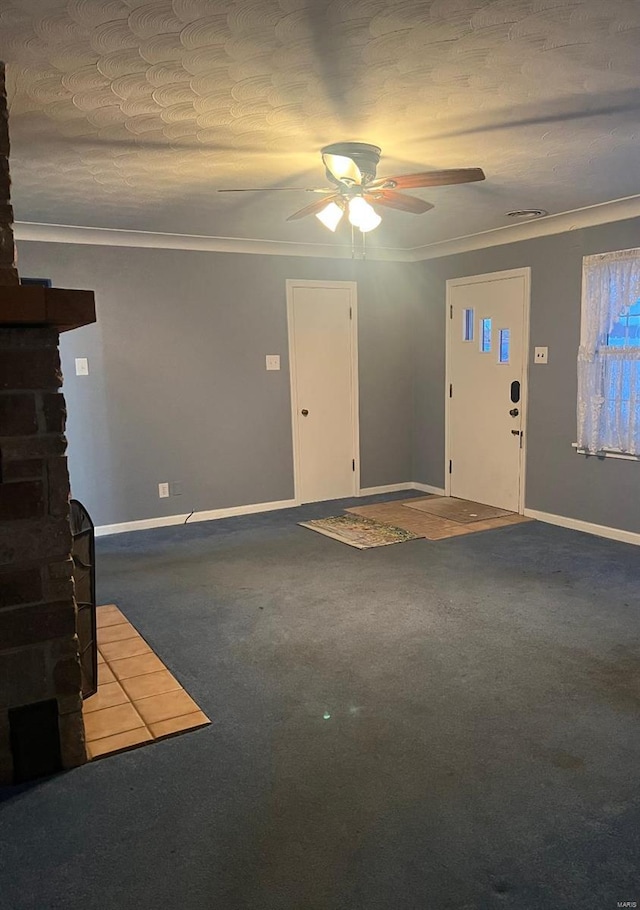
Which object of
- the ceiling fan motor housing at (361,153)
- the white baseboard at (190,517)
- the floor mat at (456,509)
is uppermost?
the ceiling fan motor housing at (361,153)

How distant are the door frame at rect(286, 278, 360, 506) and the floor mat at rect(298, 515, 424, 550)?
697mm

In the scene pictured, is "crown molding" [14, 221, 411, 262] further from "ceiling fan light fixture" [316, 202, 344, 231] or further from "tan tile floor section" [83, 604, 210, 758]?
"tan tile floor section" [83, 604, 210, 758]

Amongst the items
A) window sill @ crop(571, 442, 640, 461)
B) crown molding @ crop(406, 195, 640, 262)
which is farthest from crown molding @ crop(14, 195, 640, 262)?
window sill @ crop(571, 442, 640, 461)

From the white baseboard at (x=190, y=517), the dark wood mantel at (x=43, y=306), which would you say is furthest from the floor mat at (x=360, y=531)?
the dark wood mantel at (x=43, y=306)

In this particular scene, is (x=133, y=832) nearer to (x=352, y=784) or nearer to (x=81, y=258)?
(x=352, y=784)

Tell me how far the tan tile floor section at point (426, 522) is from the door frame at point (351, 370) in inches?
22.4

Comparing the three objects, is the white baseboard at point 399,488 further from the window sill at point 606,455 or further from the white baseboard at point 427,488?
the window sill at point 606,455

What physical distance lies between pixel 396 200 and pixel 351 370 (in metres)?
2.88

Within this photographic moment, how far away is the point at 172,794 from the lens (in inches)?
82.7

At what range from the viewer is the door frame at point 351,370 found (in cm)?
567

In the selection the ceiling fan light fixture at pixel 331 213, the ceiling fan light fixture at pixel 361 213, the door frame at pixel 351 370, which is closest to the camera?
the ceiling fan light fixture at pixel 361 213

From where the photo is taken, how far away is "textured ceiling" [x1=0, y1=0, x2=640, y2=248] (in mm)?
1856

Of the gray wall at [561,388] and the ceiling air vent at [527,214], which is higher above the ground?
the ceiling air vent at [527,214]

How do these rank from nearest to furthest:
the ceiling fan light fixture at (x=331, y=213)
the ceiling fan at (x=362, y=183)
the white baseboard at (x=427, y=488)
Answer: the ceiling fan at (x=362, y=183) → the ceiling fan light fixture at (x=331, y=213) → the white baseboard at (x=427, y=488)
